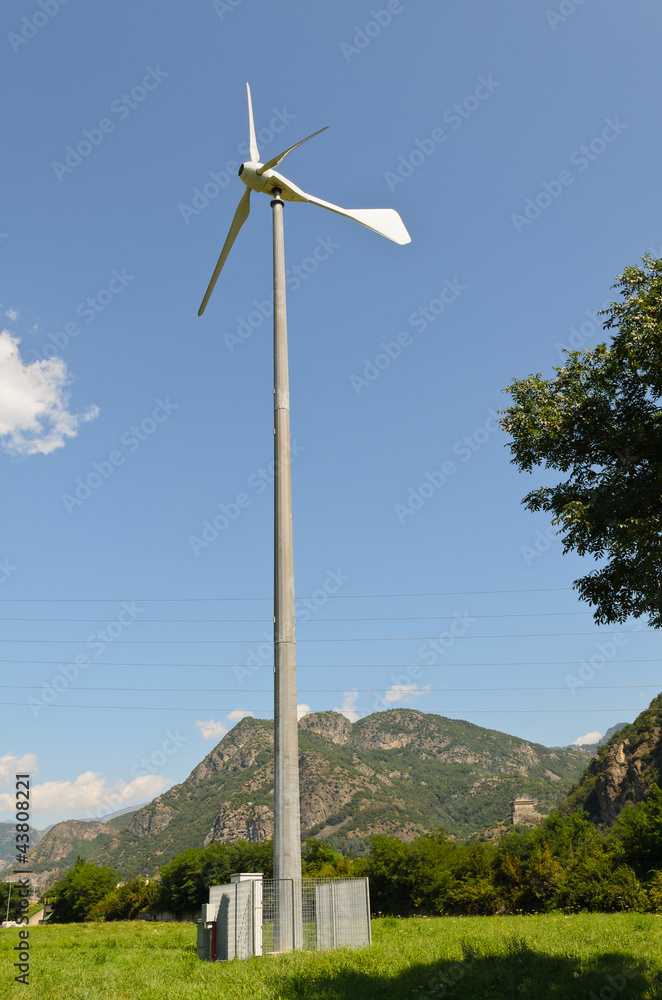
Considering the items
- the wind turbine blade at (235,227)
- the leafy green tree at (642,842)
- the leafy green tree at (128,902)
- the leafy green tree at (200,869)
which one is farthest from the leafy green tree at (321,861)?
the wind turbine blade at (235,227)

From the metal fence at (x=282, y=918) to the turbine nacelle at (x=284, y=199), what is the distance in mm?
22645

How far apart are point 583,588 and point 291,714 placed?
945cm

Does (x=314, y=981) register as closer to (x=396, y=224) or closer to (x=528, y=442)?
(x=528, y=442)

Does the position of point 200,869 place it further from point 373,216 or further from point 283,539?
point 373,216

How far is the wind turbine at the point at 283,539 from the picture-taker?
18641 mm

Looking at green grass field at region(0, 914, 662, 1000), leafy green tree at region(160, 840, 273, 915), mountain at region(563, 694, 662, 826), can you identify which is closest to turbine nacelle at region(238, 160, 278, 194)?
green grass field at region(0, 914, 662, 1000)

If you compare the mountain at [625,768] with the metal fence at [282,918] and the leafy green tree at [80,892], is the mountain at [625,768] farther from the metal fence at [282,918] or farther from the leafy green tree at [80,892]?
the metal fence at [282,918]

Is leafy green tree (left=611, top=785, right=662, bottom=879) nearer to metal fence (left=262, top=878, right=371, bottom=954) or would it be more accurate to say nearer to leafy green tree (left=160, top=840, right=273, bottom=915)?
metal fence (left=262, top=878, right=371, bottom=954)

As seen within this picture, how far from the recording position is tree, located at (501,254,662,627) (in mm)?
13789

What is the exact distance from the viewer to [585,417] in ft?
49.0

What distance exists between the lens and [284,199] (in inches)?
1078

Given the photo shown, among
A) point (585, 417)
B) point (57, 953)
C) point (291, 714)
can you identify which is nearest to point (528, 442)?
point (585, 417)

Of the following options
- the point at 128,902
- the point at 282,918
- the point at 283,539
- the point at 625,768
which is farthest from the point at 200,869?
the point at 625,768

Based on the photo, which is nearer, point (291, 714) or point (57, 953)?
point (291, 714)
